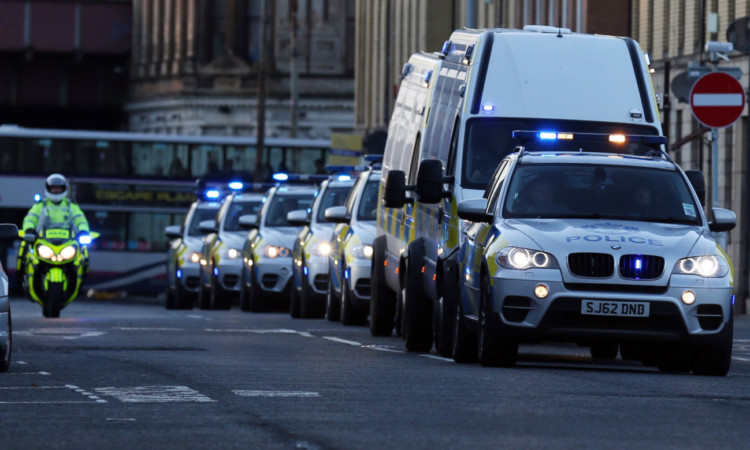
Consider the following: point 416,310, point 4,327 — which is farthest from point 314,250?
point 4,327

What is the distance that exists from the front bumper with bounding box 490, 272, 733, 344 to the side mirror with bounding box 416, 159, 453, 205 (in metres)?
1.86

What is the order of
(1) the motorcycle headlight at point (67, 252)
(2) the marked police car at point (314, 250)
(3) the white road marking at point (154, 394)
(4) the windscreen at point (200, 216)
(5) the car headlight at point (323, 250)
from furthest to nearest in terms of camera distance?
(4) the windscreen at point (200, 216), (1) the motorcycle headlight at point (67, 252), (2) the marked police car at point (314, 250), (5) the car headlight at point (323, 250), (3) the white road marking at point (154, 394)

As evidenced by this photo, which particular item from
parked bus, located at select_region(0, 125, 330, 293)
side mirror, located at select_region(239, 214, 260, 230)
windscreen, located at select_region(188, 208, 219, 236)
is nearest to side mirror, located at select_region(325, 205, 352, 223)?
side mirror, located at select_region(239, 214, 260, 230)

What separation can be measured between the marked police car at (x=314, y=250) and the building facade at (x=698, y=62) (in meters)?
10.0

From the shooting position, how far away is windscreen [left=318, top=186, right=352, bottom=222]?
31.3m

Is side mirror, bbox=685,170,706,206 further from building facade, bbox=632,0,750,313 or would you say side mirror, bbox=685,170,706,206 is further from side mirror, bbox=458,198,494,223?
building facade, bbox=632,0,750,313

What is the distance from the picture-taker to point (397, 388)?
538 inches

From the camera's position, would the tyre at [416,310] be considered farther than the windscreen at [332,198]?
No

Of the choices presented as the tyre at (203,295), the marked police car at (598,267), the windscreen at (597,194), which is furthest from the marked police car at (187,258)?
the marked police car at (598,267)

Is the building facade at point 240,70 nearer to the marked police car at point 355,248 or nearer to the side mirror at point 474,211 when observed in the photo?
the marked police car at point 355,248

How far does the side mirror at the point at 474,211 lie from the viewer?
16.5m

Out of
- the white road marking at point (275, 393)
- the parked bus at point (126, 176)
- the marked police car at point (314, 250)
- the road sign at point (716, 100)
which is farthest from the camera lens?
the parked bus at point (126, 176)

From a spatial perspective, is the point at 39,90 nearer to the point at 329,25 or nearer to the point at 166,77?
the point at 166,77

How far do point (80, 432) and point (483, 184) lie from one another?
26.3ft
